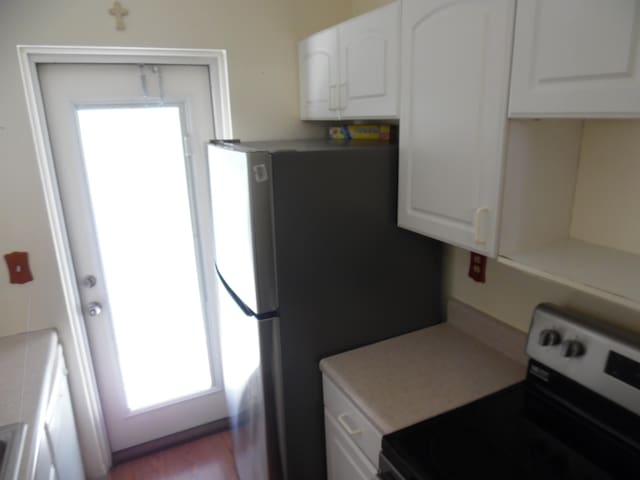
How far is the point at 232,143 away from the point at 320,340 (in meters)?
0.83

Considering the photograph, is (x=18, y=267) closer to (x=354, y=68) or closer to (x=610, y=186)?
(x=354, y=68)

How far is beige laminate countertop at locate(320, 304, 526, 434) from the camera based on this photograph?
4.11 feet

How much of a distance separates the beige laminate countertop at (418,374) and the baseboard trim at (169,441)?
50.8 inches

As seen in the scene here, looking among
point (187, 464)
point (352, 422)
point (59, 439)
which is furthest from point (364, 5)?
point (187, 464)

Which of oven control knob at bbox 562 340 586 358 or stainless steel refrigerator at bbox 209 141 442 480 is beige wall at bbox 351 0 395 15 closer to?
stainless steel refrigerator at bbox 209 141 442 480

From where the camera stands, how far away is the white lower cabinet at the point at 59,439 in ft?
4.13

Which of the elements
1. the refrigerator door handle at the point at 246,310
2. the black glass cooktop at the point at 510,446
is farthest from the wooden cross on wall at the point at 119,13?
the black glass cooktop at the point at 510,446

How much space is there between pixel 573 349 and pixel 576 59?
0.74 meters

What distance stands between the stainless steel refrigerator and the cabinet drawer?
7 cm

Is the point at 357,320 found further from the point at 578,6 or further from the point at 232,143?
the point at 578,6

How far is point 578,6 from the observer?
0.82 meters

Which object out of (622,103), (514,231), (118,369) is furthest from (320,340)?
(118,369)

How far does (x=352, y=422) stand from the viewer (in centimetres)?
137

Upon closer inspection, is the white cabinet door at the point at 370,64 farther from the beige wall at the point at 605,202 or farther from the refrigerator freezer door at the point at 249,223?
the beige wall at the point at 605,202
